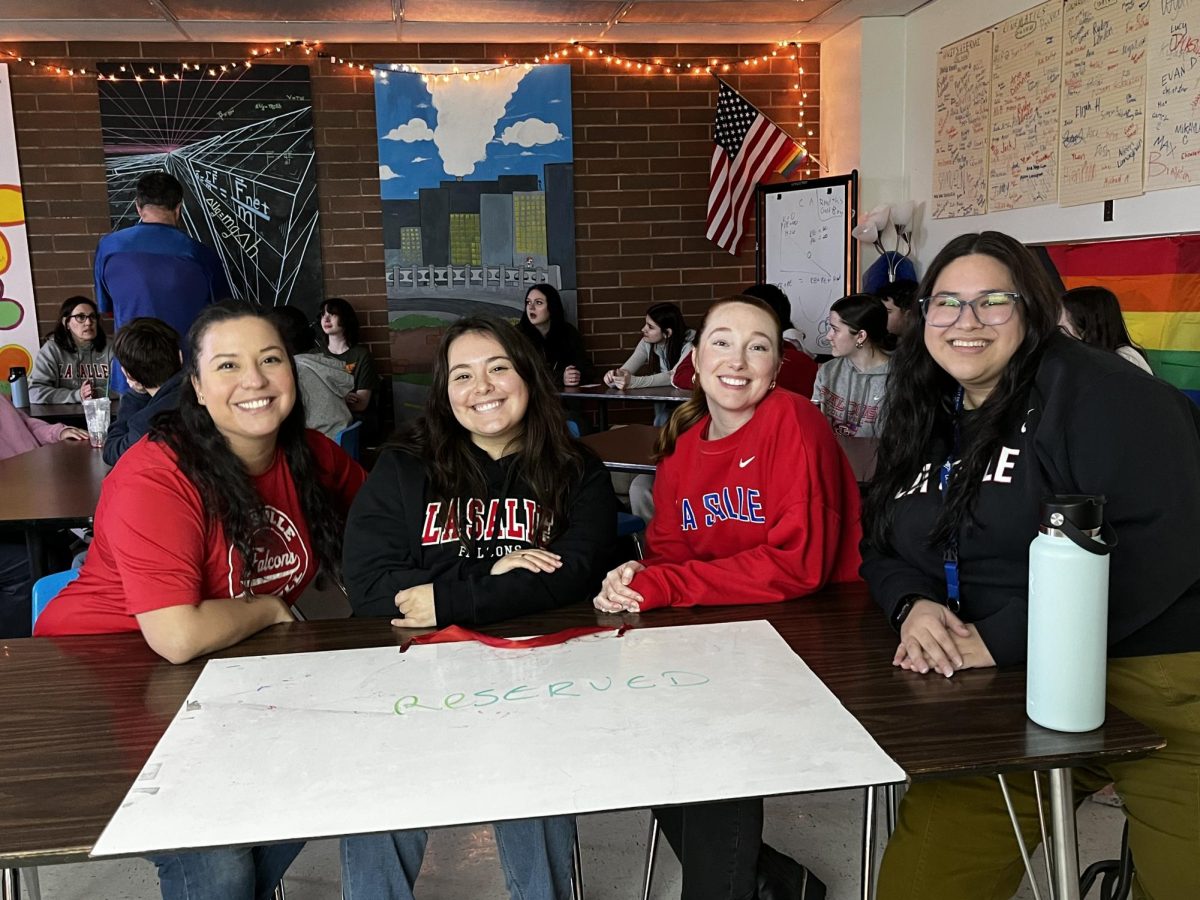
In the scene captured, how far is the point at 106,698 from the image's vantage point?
139 cm

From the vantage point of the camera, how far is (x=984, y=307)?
156 cm

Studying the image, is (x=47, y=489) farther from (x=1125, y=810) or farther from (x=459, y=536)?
(x=1125, y=810)

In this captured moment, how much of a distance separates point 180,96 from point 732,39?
353 cm

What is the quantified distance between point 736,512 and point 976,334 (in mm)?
609

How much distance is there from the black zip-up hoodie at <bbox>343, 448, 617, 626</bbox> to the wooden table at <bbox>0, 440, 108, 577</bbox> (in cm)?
119

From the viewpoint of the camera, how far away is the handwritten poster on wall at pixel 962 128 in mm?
4992

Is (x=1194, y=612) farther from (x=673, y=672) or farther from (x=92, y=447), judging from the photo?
(x=92, y=447)

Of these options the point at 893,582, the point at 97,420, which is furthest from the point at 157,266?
the point at 893,582

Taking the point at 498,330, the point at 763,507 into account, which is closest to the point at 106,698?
the point at 498,330

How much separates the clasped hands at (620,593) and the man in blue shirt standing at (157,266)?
344cm

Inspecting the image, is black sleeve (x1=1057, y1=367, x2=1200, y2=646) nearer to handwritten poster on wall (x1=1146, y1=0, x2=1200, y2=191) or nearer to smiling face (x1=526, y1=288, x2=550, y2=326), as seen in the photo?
handwritten poster on wall (x1=1146, y1=0, x2=1200, y2=191)

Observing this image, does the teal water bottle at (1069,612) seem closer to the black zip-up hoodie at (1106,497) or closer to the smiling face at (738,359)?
the black zip-up hoodie at (1106,497)

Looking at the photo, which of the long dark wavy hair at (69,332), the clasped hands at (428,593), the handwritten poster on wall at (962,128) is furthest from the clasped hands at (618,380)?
the clasped hands at (428,593)

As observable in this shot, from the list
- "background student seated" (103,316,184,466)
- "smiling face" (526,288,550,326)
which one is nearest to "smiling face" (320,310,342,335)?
"smiling face" (526,288,550,326)
